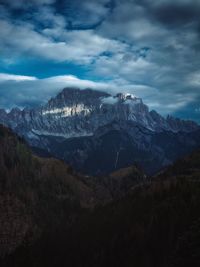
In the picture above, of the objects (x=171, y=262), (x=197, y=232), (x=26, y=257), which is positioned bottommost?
(x=26, y=257)

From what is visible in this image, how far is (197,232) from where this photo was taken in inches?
3182

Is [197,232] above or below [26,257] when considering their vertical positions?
above

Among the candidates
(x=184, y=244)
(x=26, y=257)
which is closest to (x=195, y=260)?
(x=184, y=244)

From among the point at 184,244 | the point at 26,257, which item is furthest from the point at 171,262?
the point at 26,257

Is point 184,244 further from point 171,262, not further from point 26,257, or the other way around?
point 26,257

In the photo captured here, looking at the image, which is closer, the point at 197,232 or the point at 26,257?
the point at 197,232

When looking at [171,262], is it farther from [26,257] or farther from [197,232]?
[26,257]

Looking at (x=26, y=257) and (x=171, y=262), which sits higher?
(x=171, y=262)

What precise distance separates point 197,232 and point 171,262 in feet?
24.3

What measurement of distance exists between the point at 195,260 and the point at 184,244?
5944 mm


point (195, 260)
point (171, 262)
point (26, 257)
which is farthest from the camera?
point (26, 257)

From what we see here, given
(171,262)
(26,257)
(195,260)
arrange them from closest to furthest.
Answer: (195,260) < (171,262) < (26,257)

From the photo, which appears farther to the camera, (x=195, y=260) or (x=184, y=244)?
(x=184, y=244)

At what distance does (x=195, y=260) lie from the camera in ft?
245
